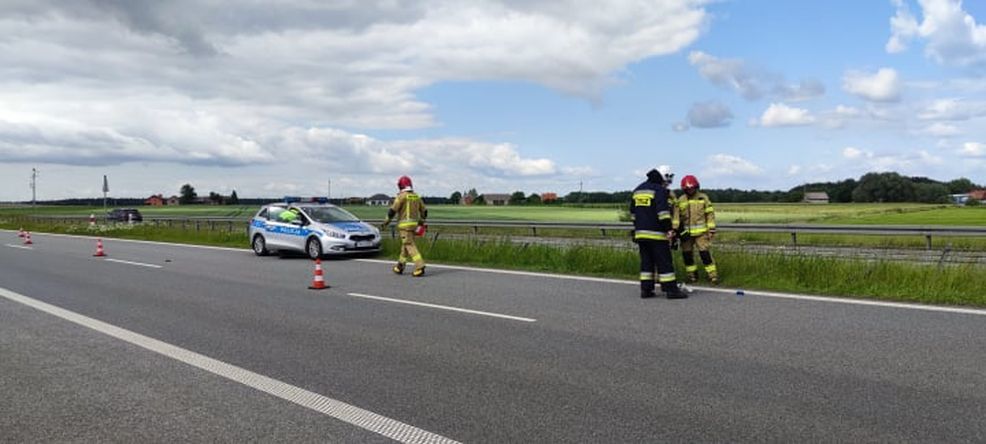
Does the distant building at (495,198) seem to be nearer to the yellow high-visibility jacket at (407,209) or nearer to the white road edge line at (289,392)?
the yellow high-visibility jacket at (407,209)

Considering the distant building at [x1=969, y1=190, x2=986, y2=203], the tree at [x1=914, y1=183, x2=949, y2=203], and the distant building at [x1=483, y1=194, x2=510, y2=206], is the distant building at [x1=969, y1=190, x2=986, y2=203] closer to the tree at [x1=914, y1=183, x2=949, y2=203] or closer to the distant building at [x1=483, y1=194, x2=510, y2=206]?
the tree at [x1=914, y1=183, x2=949, y2=203]

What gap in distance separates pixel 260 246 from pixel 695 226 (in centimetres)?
1264

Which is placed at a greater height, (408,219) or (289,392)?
(408,219)

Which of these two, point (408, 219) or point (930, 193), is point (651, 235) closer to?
point (408, 219)

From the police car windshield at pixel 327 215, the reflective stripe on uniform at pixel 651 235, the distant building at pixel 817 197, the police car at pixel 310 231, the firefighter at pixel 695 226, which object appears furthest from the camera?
the distant building at pixel 817 197

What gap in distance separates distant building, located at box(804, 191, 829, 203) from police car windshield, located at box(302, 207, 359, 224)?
268 ft

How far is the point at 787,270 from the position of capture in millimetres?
11266

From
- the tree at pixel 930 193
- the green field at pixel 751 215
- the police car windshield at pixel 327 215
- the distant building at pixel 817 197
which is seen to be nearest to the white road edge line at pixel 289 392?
the police car windshield at pixel 327 215

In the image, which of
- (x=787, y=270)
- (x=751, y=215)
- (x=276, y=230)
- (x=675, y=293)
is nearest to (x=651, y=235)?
(x=675, y=293)

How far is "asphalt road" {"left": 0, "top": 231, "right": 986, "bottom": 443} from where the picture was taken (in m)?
4.51

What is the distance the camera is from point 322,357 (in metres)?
6.54

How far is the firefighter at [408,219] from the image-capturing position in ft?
43.4

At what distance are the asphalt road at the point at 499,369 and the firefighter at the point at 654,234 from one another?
542 mm

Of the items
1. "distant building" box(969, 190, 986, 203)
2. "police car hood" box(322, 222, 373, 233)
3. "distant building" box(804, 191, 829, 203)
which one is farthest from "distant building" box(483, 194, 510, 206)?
"police car hood" box(322, 222, 373, 233)
